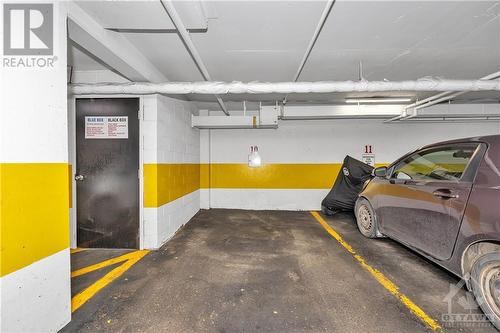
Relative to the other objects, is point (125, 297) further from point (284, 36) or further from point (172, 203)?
point (284, 36)

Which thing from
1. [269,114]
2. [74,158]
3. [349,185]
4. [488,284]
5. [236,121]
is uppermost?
[269,114]

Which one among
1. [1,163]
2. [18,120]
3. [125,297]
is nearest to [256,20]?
[18,120]

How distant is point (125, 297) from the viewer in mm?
2127

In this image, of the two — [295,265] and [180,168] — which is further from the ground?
[180,168]

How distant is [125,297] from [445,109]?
6591mm

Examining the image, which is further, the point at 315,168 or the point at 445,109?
the point at 315,168

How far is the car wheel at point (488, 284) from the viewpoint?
178cm

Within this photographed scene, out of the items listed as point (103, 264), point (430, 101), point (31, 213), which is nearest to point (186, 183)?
point (103, 264)

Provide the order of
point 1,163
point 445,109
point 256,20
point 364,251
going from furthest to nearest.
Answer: point 445,109 < point 364,251 < point 256,20 < point 1,163

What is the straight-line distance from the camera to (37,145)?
5.06 feet

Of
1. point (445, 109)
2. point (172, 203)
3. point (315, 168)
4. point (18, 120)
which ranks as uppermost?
point (445, 109)

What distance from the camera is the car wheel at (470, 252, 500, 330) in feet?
5.85

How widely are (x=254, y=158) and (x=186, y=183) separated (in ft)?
6.46

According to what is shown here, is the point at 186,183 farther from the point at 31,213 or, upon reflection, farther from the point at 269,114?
the point at 31,213
